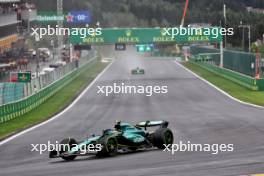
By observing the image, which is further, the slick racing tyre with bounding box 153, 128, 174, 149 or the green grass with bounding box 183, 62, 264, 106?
the green grass with bounding box 183, 62, 264, 106

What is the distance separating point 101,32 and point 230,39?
50.0 meters

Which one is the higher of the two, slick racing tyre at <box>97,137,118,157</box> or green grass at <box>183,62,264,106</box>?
slick racing tyre at <box>97,137,118,157</box>

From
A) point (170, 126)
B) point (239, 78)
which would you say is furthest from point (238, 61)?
point (170, 126)

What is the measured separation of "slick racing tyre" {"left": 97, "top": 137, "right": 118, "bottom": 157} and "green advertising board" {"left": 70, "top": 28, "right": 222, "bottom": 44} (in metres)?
71.5

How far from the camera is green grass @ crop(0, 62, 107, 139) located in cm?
3734

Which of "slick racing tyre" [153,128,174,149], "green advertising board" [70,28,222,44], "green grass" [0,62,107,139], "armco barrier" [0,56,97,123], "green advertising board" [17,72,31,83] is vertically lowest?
"green grass" [0,62,107,139]

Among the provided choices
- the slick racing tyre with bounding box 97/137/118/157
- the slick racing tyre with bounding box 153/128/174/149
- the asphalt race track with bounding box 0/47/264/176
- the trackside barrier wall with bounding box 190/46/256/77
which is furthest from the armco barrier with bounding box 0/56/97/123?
the slick racing tyre with bounding box 97/137/118/157

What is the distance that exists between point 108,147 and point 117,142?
607mm

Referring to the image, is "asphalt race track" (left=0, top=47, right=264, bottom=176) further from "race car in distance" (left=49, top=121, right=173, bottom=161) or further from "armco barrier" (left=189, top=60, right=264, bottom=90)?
"armco barrier" (left=189, top=60, right=264, bottom=90)

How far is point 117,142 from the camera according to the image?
74.2 ft

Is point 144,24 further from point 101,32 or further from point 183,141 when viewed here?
point 183,141

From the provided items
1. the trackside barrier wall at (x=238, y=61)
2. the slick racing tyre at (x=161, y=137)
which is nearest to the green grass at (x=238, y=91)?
the trackside barrier wall at (x=238, y=61)

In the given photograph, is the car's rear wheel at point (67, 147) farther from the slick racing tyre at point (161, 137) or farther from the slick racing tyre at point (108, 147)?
the slick racing tyre at point (161, 137)

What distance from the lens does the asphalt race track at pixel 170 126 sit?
18.7 m
